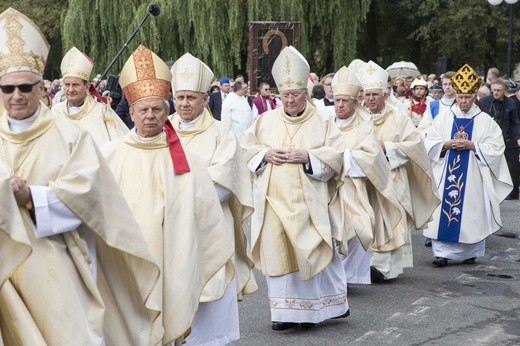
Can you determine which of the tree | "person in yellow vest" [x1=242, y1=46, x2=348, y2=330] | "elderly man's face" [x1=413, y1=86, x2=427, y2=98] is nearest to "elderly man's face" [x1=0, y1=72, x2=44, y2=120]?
"person in yellow vest" [x1=242, y1=46, x2=348, y2=330]

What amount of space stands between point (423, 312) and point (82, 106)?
12.5 feet

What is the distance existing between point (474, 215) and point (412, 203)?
1.15m

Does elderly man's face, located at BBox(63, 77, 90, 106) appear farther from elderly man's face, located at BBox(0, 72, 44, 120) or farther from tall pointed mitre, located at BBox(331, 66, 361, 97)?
elderly man's face, located at BBox(0, 72, 44, 120)

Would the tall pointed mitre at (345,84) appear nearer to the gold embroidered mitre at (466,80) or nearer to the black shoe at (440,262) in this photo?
the gold embroidered mitre at (466,80)

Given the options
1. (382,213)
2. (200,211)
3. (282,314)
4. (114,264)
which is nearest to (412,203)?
(382,213)

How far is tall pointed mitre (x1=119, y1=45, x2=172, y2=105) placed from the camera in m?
6.39

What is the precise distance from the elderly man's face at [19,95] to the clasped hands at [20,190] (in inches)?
14.7

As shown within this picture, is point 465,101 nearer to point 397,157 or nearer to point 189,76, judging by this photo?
point 397,157

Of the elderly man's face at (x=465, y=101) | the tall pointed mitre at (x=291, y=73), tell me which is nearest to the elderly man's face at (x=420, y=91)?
the elderly man's face at (x=465, y=101)

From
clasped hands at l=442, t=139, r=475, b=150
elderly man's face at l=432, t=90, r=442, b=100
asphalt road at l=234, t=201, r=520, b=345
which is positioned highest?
elderly man's face at l=432, t=90, r=442, b=100

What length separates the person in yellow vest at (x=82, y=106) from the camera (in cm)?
1066

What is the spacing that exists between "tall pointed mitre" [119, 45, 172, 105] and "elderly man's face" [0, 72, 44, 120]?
3.99ft

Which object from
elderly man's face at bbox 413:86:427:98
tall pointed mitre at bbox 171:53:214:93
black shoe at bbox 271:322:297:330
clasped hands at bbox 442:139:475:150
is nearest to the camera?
tall pointed mitre at bbox 171:53:214:93

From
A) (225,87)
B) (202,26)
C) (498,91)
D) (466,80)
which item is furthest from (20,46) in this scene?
(202,26)
